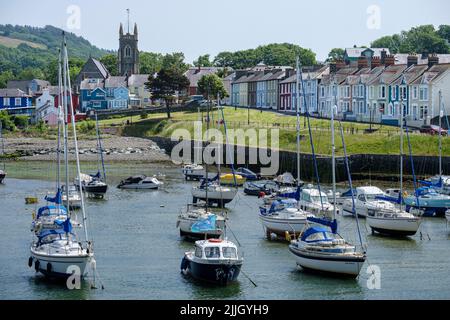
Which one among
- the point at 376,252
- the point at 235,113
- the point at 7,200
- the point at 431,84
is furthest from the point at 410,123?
the point at 376,252

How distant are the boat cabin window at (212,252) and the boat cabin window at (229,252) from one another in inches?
10.4

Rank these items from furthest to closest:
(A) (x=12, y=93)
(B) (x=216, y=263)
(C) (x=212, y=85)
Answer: (A) (x=12, y=93) → (C) (x=212, y=85) → (B) (x=216, y=263)

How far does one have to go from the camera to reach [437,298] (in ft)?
139

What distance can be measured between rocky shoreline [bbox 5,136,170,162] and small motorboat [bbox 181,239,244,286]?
62.2 metres

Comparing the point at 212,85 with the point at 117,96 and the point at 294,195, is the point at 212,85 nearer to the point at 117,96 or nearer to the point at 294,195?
the point at 117,96

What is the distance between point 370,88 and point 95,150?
3242cm

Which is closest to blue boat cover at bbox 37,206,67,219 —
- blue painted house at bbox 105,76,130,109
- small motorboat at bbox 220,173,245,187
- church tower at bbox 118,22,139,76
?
small motorboat at bbox 220,173,245,187

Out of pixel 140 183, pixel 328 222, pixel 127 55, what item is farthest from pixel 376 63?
pixel 127 55

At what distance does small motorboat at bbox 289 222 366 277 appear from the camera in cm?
4444

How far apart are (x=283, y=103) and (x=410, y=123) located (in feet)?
119

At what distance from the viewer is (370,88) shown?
11338 centimetres

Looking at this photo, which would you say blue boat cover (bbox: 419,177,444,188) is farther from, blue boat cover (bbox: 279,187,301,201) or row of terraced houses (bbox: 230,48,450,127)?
row of terraced houses (bbox: 230,48,450,127)

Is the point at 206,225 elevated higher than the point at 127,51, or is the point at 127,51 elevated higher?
the point at 127,51
